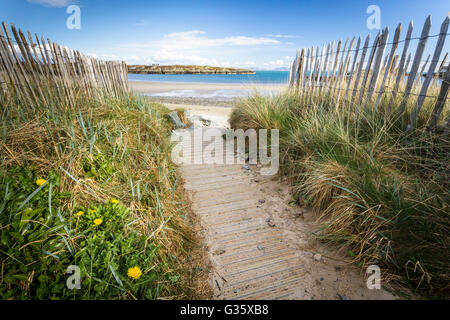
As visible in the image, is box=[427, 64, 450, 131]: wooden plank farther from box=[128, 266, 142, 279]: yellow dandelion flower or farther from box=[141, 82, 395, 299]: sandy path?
box=[128, 266, 142, 279]: yellow dandelion flower

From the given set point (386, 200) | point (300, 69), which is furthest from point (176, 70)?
point (386, 200)

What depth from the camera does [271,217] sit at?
2.77m

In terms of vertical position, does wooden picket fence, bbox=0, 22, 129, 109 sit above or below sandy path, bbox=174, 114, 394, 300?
above

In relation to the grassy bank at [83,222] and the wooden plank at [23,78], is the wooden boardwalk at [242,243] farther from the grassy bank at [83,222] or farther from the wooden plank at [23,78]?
the wooden plank at [23,78]

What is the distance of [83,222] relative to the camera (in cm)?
163

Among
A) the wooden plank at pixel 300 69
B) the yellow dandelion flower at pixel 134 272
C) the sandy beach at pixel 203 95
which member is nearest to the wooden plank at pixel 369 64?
the wooden plank at pixel 300 69

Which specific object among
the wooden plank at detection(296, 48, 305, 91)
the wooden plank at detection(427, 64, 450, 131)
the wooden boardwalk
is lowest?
the wooden boardwalk

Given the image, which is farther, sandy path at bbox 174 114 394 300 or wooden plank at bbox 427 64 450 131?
wooden plank at bbox 427 64 450 131

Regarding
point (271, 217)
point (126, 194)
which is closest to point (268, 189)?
point (271, 217)

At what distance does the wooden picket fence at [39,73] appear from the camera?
3.06 metres

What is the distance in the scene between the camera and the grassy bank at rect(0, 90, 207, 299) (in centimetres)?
126

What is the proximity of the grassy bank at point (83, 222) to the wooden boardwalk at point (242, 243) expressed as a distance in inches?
10.5

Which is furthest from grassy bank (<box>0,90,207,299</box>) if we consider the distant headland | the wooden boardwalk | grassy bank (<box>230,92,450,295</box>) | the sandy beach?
the distant headland

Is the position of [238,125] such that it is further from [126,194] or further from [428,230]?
[428,230]
